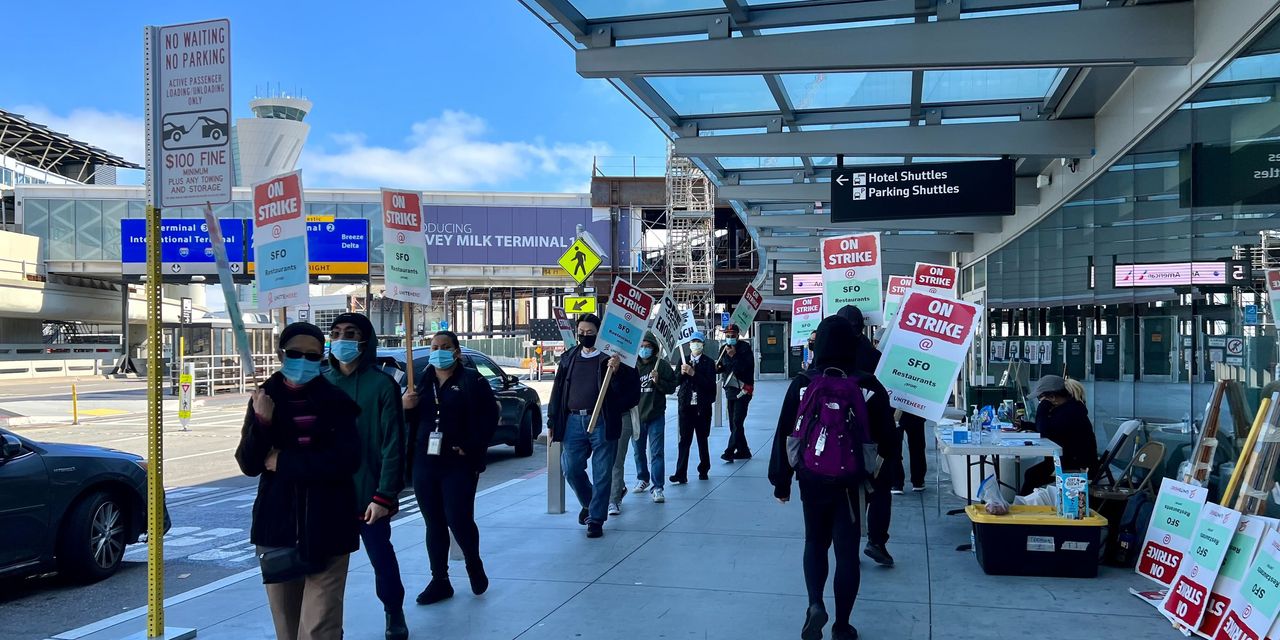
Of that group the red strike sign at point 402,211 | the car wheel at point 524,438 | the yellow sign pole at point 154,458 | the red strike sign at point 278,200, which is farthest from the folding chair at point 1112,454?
the car wheel at point 524,438

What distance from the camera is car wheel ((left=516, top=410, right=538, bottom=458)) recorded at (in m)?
15.6

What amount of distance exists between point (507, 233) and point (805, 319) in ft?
138

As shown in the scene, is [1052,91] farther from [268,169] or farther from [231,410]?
[268,169]

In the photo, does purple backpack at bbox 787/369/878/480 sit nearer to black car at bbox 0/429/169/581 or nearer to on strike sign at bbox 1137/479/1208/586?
on strike sign at bbox 1137/479/1208/586

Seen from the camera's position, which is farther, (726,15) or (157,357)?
(726,15)

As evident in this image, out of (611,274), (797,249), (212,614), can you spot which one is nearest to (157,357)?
(212,614)

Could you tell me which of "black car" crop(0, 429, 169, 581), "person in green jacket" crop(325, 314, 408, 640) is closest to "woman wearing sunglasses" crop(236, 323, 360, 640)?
"person in green jacket" crop(325, 314, 408, 640)

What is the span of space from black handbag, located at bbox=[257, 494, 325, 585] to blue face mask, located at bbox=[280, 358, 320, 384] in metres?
0.51

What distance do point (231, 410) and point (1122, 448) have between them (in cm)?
2441

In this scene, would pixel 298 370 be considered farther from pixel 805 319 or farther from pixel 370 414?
pixel 805 319

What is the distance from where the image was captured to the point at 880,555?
23.3ft

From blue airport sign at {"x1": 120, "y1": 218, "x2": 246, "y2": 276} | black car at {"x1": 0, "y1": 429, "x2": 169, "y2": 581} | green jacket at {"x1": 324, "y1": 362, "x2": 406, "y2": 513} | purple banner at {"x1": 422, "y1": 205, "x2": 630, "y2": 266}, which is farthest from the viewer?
purple banner at {"x1": 422, "y1": 205, "x2": 630, "y2": 266}

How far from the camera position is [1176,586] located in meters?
5.76

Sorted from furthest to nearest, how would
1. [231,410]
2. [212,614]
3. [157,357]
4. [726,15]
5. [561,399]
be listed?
[231,410], [561,399], [726,15], [212,614], [157,357]
